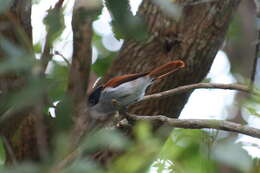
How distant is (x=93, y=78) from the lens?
3.62 m

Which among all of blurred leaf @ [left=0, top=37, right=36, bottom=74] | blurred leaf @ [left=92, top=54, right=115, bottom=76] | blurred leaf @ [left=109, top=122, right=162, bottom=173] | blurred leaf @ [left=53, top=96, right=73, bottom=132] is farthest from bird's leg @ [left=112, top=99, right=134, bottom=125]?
blurred leaf @ [left=109, top=122, right=162, bottom=173]

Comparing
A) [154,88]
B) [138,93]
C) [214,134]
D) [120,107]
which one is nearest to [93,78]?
[154,88]

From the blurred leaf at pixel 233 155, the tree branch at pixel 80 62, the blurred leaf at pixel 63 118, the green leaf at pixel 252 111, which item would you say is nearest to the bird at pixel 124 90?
the tree branch at pixel 80 62

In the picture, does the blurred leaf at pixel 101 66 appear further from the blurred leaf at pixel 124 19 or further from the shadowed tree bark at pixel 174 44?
the blurred leaf at pixel 124 19

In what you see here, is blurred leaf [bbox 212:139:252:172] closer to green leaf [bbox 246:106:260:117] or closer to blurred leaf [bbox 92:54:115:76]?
green leaf [bbox 246:106:260:117]

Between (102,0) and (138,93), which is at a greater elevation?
(102,0)

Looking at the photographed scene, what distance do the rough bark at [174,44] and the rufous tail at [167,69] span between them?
0.30m

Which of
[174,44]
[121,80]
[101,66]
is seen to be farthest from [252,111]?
[174,44]

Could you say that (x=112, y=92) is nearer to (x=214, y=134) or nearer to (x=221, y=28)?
(x=221, y=28)

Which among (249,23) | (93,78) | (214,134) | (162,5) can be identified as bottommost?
(249,23)

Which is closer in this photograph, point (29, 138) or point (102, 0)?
point (102, 0)

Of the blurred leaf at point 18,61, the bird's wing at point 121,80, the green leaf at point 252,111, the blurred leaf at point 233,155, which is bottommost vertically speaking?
the bird's wing at point 121,80

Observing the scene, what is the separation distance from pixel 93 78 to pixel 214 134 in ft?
6.50

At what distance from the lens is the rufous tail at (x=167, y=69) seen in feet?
9.38
